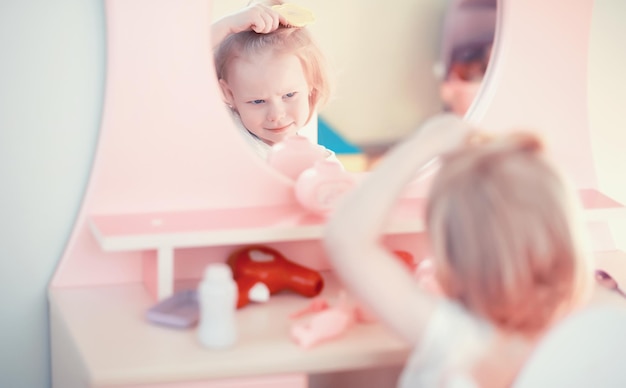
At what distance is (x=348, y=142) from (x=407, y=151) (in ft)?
2.69

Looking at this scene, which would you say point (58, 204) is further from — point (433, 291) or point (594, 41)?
point (594, 41)

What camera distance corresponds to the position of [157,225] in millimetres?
1163

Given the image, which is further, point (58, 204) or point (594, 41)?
point (594, 41)

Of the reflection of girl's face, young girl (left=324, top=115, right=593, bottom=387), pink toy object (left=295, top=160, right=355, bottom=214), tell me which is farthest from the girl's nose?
young girl (left=324, top=115, right=593, bottom=387)

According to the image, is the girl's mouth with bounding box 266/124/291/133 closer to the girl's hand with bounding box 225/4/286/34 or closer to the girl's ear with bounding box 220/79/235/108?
the girl's ear with bounding box 220/79/235/108

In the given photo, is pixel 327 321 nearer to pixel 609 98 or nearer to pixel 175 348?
pixel 175 348

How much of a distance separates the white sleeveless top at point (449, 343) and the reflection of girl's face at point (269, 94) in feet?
2.74

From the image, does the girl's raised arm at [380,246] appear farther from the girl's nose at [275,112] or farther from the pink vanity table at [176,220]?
the girl's nose at [275,112]

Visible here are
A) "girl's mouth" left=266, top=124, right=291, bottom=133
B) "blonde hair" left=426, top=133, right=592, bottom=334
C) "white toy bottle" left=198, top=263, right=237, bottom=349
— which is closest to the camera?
"blonde hair" left=426, top=133, right=592, bottom=334

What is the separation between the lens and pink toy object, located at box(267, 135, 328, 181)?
1.31m

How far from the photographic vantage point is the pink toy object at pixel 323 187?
1.20 meters

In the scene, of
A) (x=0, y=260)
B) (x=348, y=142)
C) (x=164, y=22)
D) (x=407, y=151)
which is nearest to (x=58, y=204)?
(x=0, y=260)

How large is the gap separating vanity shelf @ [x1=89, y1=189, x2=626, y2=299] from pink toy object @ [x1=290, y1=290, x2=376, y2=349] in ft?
0.29

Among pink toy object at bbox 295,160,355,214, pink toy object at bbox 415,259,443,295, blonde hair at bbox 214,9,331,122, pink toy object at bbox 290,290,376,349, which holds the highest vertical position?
blonde hair at bbox 214,9,331,122
